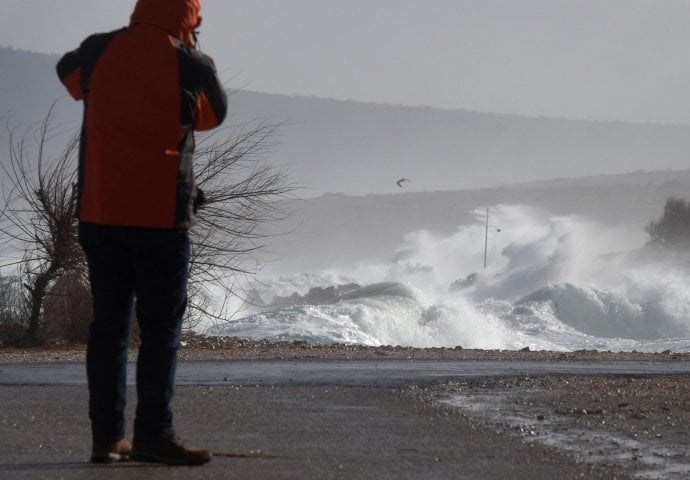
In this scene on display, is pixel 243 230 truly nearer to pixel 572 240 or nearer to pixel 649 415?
pixel 649 415

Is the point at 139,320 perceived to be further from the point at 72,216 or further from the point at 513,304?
the point at 513,304

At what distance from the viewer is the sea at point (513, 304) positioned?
3062 centimetres

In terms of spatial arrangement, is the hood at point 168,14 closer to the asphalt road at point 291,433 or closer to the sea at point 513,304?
the asphalt road at point 291,433

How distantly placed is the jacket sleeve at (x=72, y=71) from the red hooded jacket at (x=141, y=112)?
0.14 feet

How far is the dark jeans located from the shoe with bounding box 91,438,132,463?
0.02 m

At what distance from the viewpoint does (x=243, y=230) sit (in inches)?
651

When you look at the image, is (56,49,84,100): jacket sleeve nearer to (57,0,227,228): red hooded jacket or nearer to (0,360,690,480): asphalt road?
(57,0,227,228): red hooded jacket

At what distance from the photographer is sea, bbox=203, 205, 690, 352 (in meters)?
30.6

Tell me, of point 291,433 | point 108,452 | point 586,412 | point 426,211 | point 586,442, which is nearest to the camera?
point 108,452

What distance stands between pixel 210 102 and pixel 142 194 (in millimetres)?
461

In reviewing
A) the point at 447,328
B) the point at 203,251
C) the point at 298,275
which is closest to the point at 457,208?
the point at 298,275

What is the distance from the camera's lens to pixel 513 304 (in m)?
47.3

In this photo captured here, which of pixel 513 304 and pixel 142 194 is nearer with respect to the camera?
pixel 142 194

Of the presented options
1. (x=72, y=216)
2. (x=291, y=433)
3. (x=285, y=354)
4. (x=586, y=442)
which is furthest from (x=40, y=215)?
(x=586, y=442)
